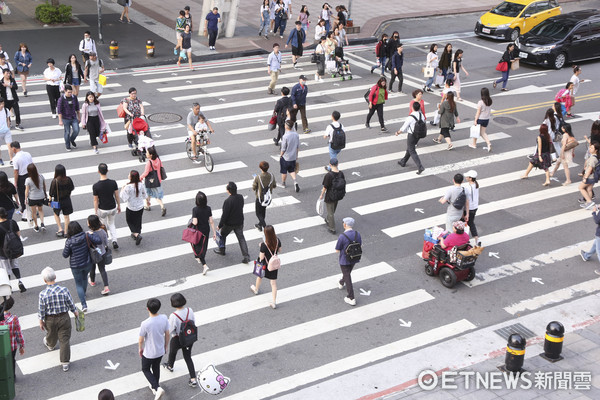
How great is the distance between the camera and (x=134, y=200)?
13.5m

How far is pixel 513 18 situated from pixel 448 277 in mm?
22105

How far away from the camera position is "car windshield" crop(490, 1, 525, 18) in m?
31.8

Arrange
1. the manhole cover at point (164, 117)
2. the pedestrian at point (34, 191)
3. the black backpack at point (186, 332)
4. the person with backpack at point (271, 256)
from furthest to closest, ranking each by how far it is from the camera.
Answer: the manhole cover at point (164, 117)
the pedestrian at point (34, 191)
the person with backpack at point (271, 256)
the black backpack at point (186, 332)

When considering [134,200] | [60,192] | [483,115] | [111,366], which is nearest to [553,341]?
[111,366]

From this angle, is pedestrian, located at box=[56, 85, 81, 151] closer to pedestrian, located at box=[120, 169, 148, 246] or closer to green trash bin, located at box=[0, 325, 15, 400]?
pedestrian, located at box=[120, 169, 148, 246]

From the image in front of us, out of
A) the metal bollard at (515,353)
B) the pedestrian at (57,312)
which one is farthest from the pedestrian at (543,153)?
the pedestrian at (57,312)

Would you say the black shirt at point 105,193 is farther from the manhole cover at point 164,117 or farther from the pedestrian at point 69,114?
the manhole cover at point 164,117

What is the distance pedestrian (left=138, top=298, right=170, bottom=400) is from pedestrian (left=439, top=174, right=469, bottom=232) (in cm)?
651

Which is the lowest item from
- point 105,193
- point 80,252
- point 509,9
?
point 80,252

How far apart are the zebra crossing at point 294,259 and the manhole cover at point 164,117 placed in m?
0.30

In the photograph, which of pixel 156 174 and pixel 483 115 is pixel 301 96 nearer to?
pixel 483 115

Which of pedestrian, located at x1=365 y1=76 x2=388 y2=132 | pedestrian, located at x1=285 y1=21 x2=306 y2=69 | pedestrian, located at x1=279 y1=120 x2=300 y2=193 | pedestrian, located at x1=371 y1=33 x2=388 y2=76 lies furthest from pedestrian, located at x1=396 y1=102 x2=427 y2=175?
pedestrian, located at x1=285 y1=21 x2=306 y2=69

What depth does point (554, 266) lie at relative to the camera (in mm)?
13938

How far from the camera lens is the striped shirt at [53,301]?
32.6 ft
